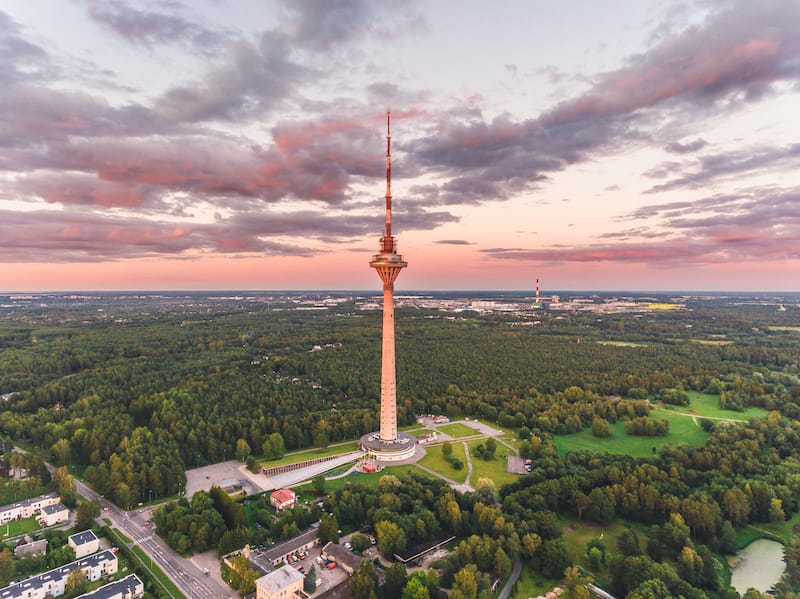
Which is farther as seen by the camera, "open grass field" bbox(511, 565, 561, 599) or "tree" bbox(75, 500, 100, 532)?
"tree" bbox(75, 500, 100, 532)

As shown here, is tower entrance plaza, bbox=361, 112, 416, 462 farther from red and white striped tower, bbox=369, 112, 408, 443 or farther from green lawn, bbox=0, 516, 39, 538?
green lawn, bbox=0, 516, 39, 538

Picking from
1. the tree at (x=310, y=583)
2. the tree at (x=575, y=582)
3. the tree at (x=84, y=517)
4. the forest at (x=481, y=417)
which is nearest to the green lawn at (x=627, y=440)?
the forest at (x=481, y=417)

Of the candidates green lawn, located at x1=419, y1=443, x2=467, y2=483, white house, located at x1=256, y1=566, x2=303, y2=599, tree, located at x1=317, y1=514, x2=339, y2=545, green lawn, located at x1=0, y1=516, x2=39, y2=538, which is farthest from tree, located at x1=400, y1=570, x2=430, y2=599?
green lawn, located at x1=0, y1=516, x2=39, y2=538

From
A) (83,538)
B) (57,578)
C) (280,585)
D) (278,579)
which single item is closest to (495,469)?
(278,579)

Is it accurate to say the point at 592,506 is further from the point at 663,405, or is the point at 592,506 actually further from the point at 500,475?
the point at 663,405

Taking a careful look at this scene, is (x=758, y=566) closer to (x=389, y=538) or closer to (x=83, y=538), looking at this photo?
(x=389, y=538)
